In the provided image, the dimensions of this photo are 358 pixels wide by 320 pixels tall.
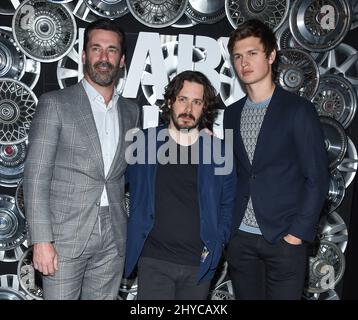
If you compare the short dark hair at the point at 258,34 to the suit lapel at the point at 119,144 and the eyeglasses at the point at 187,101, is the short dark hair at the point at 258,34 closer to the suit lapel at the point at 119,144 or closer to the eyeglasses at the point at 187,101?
the eyeglasses at the point at 187,101

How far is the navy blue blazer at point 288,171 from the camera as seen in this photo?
2.42 m

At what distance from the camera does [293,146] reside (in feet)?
8.17

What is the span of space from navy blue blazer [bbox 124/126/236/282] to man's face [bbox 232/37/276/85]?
16.2 inches

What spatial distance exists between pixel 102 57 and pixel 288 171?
48.0 inches

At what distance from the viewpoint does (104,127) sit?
2586 mm

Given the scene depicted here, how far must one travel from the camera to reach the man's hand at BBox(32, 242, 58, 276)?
2389mm


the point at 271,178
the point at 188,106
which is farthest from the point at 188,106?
the point at 271,178

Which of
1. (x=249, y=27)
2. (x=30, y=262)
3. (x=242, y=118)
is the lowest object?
(x=30, y=262)

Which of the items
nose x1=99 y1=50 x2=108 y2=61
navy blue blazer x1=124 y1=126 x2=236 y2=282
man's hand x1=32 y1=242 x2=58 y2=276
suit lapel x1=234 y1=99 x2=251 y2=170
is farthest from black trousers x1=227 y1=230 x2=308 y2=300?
nose x1=99 y1=50 x2=108 y2=61

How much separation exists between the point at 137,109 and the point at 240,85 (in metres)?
1.10

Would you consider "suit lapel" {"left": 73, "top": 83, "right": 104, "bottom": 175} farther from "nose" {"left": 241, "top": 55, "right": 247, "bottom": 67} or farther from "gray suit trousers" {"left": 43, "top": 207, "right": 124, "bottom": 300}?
"nose" {"left": 241, "top": 55, "right": 247, "bottom": 67}

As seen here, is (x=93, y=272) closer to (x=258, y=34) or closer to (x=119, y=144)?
(x=119, y=144)
